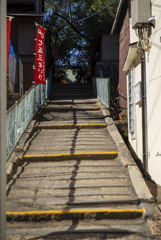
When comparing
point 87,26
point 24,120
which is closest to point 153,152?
point 24,120

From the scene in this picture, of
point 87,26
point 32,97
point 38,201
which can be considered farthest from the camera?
point 87,26

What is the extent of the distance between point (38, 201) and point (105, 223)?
1478mm

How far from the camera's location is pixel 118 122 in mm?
11133

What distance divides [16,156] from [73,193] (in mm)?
2379

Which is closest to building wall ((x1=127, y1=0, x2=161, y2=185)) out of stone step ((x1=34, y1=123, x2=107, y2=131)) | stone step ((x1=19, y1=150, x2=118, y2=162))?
stone step ((x1=19, y1=150, x2=118, y2=162))

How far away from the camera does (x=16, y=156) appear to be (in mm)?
6941

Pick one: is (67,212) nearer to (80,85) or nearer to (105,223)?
(105,223)

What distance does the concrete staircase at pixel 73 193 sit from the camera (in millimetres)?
4375

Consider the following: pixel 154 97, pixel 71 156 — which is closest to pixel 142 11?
pixel 154 97

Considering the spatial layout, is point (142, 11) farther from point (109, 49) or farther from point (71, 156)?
point (109, 49)

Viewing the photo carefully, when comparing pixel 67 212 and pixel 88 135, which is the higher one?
pixel 88 135

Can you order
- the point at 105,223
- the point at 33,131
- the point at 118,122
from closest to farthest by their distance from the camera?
1. the point at 105,223
2. the point at 33,131
3. the point at 118,122

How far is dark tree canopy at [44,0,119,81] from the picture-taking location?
68.9ft

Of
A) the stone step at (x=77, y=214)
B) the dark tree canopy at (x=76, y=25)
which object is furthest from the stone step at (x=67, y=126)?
the dark tree canopy at (x=76, y=25)
